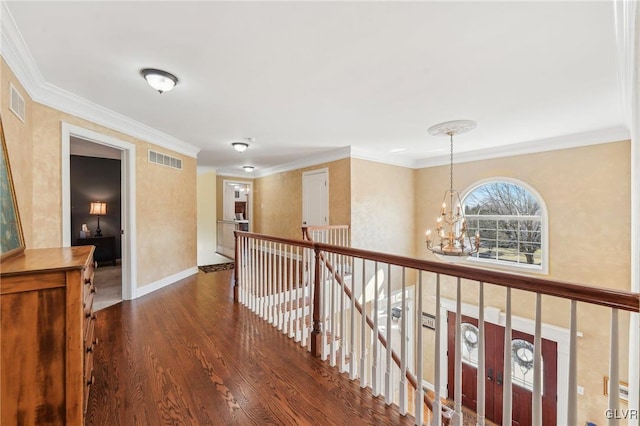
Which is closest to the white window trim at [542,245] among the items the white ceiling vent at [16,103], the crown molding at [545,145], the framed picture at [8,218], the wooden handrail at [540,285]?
the crown molding at [545,145]

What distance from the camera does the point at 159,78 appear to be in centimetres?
227

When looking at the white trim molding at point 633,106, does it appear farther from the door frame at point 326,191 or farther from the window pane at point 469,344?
the door frame at point 326,191

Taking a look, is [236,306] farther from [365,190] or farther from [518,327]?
[518,327]

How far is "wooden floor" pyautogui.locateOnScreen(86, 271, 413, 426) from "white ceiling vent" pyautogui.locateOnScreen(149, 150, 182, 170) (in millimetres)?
2331

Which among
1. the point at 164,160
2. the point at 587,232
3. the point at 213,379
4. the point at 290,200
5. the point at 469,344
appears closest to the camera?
the point at 213,379

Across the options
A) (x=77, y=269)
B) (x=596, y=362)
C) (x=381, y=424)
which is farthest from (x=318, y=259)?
(x=596, y=362)

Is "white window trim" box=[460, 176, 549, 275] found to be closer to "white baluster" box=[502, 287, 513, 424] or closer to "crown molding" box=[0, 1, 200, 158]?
"white baluster" box=[502, 287, 513, 424]

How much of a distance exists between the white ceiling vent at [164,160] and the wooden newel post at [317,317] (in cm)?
331

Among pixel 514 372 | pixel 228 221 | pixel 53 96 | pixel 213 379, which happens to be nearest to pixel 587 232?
pixel 514 372

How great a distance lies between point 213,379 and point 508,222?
17.7ft

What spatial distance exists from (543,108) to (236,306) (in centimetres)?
449

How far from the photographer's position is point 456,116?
3.34 metres

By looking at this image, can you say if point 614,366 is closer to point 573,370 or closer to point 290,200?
point 573,370

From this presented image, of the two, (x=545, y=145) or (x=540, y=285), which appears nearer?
(x=540, y=285)
